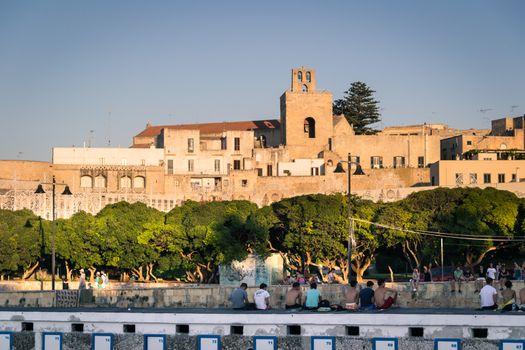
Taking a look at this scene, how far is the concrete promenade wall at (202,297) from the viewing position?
26.0 m

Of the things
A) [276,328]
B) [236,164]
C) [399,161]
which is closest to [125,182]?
[236,164]

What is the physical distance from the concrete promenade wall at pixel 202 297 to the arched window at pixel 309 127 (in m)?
71.9

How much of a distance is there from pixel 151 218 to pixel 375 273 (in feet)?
49.2

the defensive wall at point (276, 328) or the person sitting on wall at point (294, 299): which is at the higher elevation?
the person sitting on wall at point (294, 299)

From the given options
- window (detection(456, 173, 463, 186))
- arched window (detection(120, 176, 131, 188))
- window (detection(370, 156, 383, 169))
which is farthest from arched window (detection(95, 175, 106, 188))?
window (detection(456, 173, 463, 186))

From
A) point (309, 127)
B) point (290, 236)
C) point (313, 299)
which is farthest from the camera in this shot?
point (309, 127)

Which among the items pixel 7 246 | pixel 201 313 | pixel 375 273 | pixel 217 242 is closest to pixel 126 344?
pixel 201 313

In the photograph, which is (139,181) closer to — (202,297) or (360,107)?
(360,107)

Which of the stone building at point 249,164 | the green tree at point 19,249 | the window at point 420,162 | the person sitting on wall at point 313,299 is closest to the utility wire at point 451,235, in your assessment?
the green tree at point 19,249

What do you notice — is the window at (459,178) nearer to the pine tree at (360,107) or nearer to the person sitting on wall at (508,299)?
the pine tree at (360,107)

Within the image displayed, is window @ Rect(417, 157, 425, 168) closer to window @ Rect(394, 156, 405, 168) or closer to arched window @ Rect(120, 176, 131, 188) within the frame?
window @ Rect(394, 156, 405, 168)

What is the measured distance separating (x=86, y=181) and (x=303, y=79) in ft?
74.3

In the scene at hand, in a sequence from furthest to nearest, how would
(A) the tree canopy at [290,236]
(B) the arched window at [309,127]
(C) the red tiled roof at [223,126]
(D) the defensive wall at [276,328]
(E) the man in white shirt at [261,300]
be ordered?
(C) the red tiled roof at [223,126]
(B) the arched window at [309,127]
(A) the tree canopy at [290,236]
(E) the man in white shirt at [261,300]
(D) the defensive wall at [276,328]

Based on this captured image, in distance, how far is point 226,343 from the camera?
22.6m
